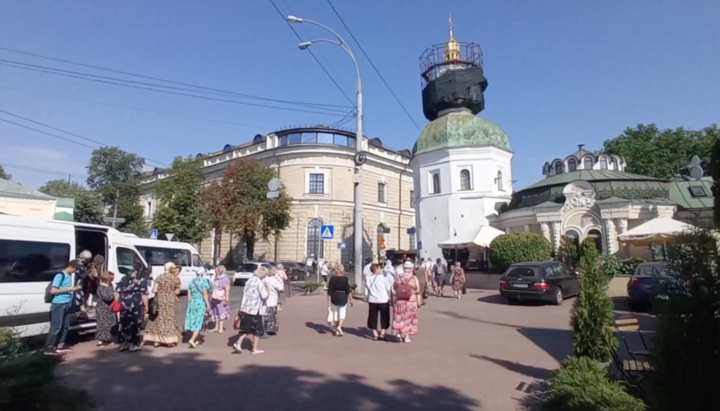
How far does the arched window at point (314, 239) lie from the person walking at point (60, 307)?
114 ft

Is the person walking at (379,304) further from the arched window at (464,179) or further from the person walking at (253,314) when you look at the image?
the arched window at (464,179)

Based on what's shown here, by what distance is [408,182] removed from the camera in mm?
52312

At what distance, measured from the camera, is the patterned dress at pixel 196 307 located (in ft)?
30.9

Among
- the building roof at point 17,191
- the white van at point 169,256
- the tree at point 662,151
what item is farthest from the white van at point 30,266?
the tree at point 662,151

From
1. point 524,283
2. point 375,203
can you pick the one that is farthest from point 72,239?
point 375,203

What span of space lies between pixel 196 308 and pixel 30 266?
3.49 metres

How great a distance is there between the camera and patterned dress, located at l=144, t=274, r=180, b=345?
911 centimetres

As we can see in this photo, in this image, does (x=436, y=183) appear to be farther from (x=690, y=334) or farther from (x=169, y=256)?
(x=690, y=334)

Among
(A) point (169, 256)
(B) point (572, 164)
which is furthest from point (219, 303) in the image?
(B) point (572, 164)

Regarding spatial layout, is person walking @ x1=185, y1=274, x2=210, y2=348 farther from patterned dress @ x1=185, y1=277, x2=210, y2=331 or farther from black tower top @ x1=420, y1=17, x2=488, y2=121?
black tower top @ x1=420, y1=17, x2=488, y2=121

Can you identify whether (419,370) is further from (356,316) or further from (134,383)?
(356,316)

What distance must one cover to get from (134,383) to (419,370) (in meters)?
4.29

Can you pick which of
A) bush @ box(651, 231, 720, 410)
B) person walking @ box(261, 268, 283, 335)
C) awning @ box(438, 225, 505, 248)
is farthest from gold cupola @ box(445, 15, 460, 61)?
bush @ box(651, 231, 720, 410)

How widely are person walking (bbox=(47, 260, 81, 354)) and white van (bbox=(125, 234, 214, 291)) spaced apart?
31.7 ft
